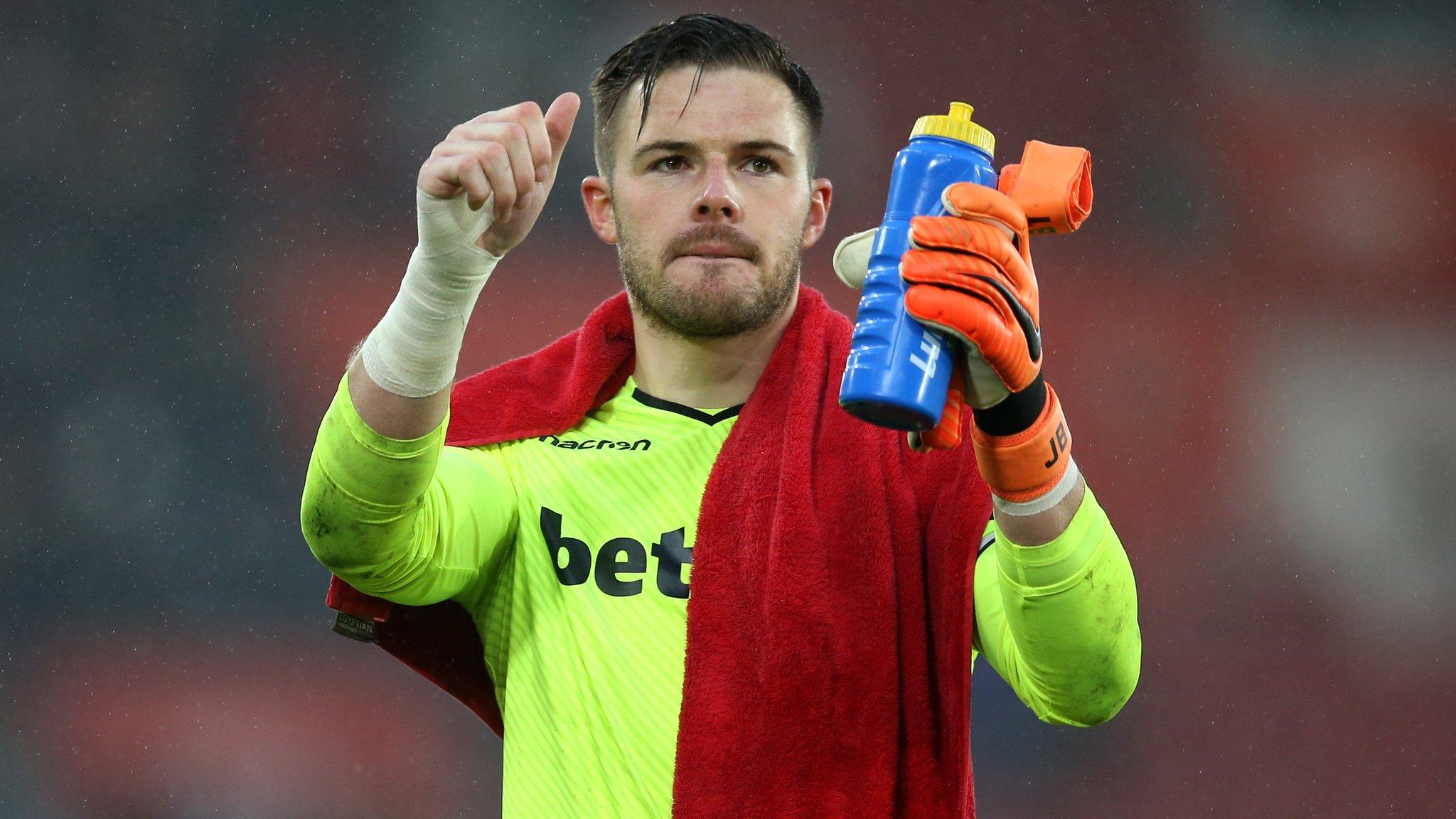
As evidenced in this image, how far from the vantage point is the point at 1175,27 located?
317 cm

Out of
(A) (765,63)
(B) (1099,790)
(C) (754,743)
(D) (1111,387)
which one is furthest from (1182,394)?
(C) (754,743)

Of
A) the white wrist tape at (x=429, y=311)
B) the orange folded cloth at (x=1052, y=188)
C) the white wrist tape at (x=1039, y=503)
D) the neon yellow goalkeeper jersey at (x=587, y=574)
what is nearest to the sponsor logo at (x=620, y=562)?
the neon yellow goalkeeper jersey at (x=587, y=574)

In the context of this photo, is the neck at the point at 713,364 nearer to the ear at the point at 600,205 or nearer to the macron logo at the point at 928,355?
the ear at the point at 600,205

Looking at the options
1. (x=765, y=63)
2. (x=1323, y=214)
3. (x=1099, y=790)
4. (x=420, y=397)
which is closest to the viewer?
(x=420, y=397)

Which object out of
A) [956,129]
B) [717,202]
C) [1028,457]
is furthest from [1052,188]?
[717,202]

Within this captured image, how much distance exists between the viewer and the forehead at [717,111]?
1.44 meters

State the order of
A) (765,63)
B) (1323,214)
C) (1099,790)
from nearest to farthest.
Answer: (765,63) < (1099,790) < (1323,214)

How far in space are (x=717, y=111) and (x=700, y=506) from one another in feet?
1.36

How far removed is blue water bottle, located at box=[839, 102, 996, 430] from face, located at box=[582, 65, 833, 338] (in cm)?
37

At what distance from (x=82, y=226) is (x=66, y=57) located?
391 millimetres

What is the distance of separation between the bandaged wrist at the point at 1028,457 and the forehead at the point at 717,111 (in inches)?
20.3

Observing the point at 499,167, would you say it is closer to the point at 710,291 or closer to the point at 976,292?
the point at 710,291

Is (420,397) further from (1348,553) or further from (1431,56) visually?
(1431,56)

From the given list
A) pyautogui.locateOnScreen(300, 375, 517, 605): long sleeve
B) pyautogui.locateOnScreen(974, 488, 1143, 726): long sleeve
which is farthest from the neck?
pyautogui.locateOnScreen(974, 488, 1143, 726): long sleeve
